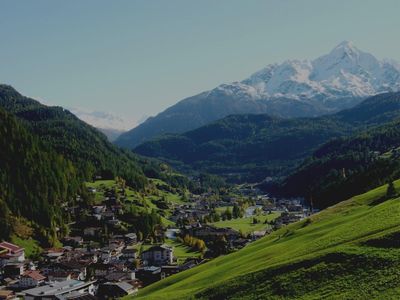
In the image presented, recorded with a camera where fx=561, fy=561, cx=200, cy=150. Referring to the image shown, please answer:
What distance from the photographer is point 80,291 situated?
10244cm

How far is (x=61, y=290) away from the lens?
10138 centimetres

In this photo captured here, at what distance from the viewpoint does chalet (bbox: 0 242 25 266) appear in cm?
13188

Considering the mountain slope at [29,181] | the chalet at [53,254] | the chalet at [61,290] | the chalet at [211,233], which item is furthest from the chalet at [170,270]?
the mountain slope at [29,181]

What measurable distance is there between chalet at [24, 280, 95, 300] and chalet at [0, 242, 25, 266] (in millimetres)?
28083

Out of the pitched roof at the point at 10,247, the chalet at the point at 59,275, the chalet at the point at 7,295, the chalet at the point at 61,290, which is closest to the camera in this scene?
the chalet at the point at 61,290

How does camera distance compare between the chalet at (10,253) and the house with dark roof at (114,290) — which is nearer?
the house with dark roof at (114,290)

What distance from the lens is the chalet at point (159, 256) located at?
13688 centimetres

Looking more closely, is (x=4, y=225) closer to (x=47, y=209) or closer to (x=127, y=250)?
(x=47, y=209)

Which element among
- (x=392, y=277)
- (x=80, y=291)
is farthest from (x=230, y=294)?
(x=80, y=291)

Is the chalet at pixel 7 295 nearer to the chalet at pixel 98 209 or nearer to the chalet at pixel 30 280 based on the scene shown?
the chalet at pixel 30 280

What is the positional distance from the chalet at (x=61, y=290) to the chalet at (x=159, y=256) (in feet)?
87.0

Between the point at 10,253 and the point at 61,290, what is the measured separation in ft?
130

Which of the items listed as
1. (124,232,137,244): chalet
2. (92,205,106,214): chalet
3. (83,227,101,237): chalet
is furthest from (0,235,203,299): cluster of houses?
(92,205,106,214): chalet

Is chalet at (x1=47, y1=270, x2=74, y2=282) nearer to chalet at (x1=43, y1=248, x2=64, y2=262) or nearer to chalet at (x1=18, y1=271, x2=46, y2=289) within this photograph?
chalet at (x1=18, y1=271, x2=46, y2=289)
